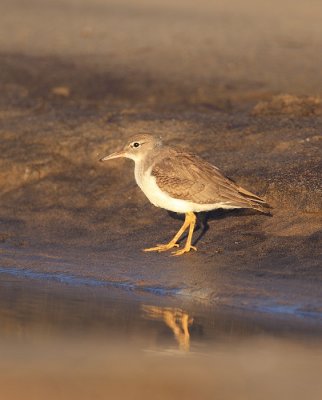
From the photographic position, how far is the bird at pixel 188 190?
37.1ft

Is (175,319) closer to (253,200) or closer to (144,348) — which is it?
(144,348)

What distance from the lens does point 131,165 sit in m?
13.6

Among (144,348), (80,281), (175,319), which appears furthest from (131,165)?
(144,348)

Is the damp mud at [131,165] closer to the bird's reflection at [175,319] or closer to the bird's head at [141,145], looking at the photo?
the bird's reflection at [175,319]

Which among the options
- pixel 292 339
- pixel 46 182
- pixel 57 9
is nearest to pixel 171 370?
pixel 292 339

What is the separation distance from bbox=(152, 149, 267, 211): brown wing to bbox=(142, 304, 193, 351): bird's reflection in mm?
1772

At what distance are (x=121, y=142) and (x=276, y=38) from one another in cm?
715

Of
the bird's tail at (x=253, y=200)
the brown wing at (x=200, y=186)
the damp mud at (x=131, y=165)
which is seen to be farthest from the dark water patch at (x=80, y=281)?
the bird's tail at (x=253, y=200)

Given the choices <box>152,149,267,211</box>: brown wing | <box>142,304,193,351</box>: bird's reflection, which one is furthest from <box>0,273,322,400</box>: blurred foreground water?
<box>152,149,267,211</box>: brown wing

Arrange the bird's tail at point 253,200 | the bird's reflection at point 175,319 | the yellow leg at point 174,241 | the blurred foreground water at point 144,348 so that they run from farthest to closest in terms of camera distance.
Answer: the yellow leg at point 174,241 < the bird's tail at point 253,200 < the bird's reflection at point 175,319 < the blurred foreground water at point 144,348

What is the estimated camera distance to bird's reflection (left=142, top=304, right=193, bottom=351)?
887 cm

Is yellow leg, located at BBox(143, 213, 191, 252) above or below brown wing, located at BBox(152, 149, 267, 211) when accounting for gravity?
below

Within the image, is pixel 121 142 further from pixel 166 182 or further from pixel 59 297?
pixel 59 297

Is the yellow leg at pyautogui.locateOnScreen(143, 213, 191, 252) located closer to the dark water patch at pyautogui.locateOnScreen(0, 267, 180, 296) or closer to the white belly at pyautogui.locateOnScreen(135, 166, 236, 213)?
the white belly at pyautogui.locateOnScreen(135, 166, 236, 213)
